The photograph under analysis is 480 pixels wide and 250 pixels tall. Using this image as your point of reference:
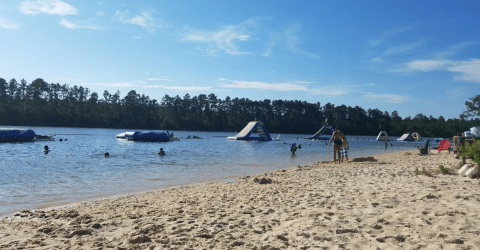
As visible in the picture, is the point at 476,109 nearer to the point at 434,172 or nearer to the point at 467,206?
the point at 434,172

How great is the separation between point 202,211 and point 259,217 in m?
1.26

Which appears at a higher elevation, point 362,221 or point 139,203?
point 362,221

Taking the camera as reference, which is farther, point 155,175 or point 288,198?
point 155,175

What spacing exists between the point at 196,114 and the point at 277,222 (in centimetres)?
11953

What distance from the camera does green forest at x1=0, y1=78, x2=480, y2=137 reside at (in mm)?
108312

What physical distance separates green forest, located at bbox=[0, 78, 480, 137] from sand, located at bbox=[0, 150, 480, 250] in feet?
364

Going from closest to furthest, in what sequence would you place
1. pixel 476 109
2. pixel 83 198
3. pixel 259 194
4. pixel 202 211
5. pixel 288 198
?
pixel 202 211 → pixel 288 198 → pixel 259 194 → pixel 83 198 → pixel 476 109

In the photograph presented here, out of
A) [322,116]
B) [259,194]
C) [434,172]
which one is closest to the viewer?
[259,194]

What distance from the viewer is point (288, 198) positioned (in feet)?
22.3

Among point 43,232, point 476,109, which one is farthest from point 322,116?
point 43,232

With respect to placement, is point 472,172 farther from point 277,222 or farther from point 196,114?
point 196,114

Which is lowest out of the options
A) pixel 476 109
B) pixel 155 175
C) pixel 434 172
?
pixel 155 175

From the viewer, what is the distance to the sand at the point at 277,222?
3.94 meters

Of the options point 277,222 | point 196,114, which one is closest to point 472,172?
point 277,222
